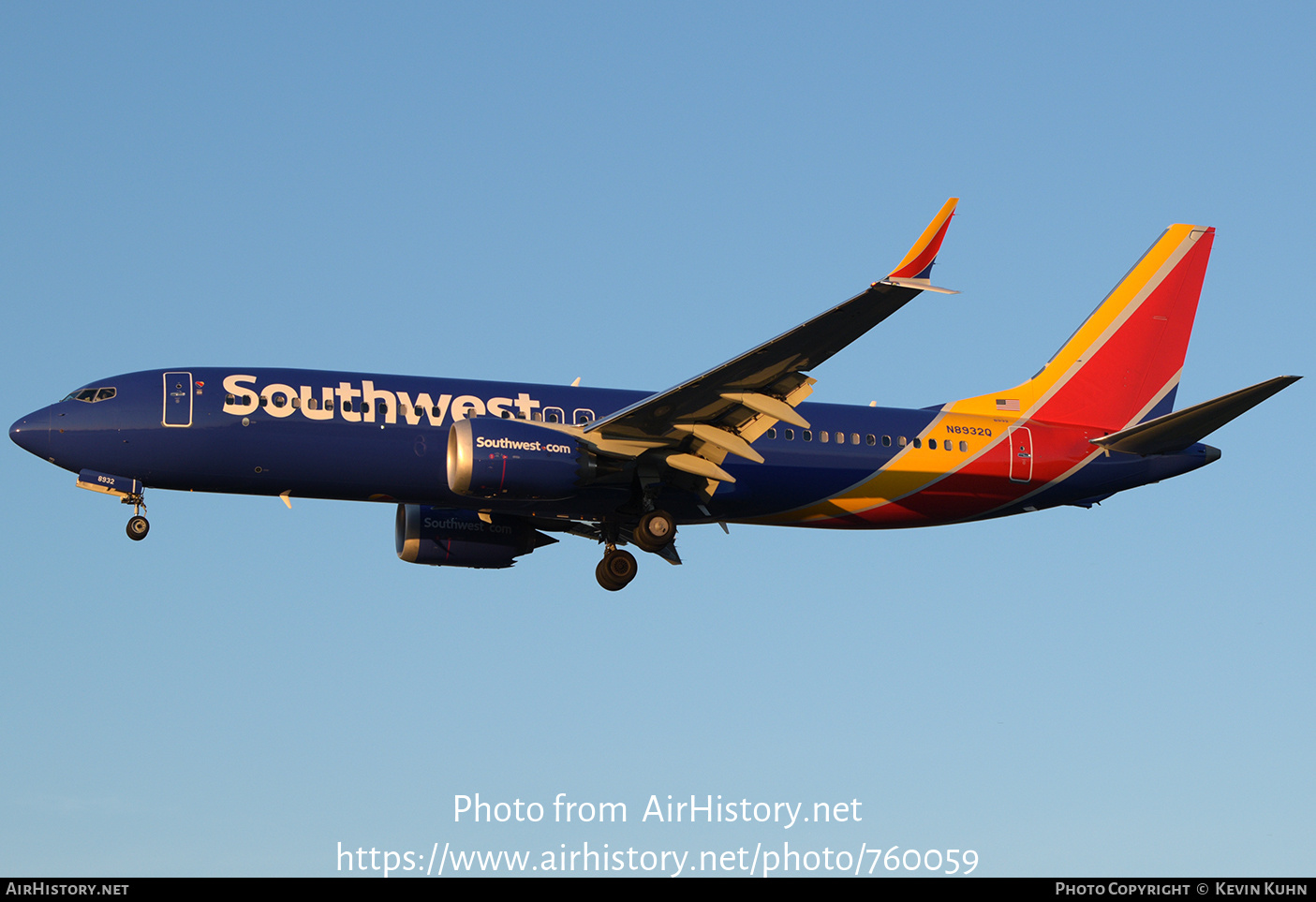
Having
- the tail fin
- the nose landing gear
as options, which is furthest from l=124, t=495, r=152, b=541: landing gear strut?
the tail fin

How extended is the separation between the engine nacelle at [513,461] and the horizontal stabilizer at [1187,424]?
1325 centimetres

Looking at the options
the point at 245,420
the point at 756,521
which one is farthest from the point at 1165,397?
the point at 245,420

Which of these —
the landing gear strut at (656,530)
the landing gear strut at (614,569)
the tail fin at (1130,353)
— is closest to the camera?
the landing gear strut at (656,530)

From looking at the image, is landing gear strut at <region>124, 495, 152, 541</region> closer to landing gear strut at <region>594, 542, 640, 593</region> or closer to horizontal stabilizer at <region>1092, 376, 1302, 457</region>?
landing gear strut at <region>594, 542, 640, 593</region>

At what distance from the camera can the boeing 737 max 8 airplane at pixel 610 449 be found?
1262 inches

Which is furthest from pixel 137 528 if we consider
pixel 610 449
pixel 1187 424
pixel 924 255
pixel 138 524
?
pixel 1187 424

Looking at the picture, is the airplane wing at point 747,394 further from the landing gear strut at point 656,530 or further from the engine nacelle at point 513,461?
the landing gear strut at point 656,530

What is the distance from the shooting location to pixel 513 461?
3184cm

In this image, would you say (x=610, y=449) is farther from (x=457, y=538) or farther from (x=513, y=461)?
(x=457, y=538)

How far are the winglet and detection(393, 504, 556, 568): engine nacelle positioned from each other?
572 inches

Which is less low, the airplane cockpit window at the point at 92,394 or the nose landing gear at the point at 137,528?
the airplane cockpit window at the point at 92,394

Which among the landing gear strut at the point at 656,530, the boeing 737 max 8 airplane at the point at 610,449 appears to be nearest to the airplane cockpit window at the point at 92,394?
the boeing 737 max 8 airplane at the point at 610,449

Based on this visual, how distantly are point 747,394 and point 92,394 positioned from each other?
13.9m

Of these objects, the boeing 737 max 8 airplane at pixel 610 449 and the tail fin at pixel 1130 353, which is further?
the tail fin at pixel 1130 353
